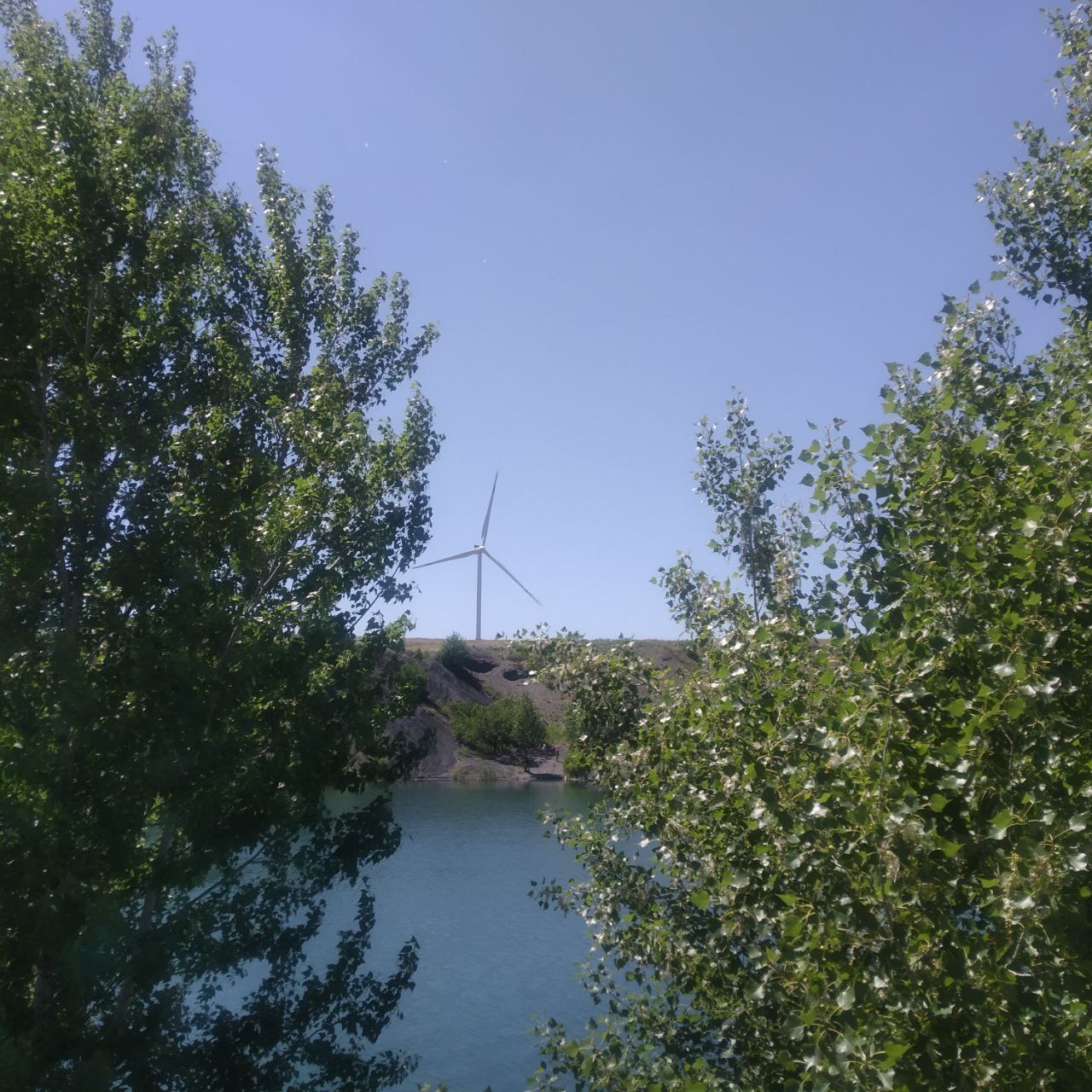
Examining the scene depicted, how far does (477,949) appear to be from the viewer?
23.6 metres

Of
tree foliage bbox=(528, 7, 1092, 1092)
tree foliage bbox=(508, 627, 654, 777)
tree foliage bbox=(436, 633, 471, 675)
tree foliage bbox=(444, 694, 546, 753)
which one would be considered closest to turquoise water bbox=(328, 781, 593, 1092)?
tree foliage bbox=(508, 627, 654, 777)

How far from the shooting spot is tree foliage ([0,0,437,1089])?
24.3ft

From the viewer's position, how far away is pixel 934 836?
A: 3.17 metres

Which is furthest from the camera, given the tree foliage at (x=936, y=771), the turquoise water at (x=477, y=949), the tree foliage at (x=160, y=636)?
the turquoise water at (x=477, y=949)

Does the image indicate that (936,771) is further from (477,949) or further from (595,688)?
(477,949)

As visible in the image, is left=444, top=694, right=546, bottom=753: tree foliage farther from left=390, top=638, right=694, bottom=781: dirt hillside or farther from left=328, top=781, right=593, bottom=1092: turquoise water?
left=328, top=781, right=593, bottom=1092: turquoise water

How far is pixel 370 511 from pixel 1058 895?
27.2ft

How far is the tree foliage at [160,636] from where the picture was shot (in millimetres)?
7410

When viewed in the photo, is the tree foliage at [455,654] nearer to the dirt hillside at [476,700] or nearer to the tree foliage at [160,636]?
the dirt hillside at [476,700]

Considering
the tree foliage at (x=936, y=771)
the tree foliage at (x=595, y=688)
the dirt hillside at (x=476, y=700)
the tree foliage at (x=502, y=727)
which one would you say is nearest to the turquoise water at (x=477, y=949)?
the tree foliage at (x=595, y=688)

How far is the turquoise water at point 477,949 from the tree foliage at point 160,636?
227 cm

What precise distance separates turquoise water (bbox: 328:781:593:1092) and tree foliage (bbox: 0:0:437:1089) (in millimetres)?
2268

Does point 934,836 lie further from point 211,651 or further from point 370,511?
point 370,511

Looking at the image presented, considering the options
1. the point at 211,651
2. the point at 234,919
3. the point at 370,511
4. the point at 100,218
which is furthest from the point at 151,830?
the point at 100,218
